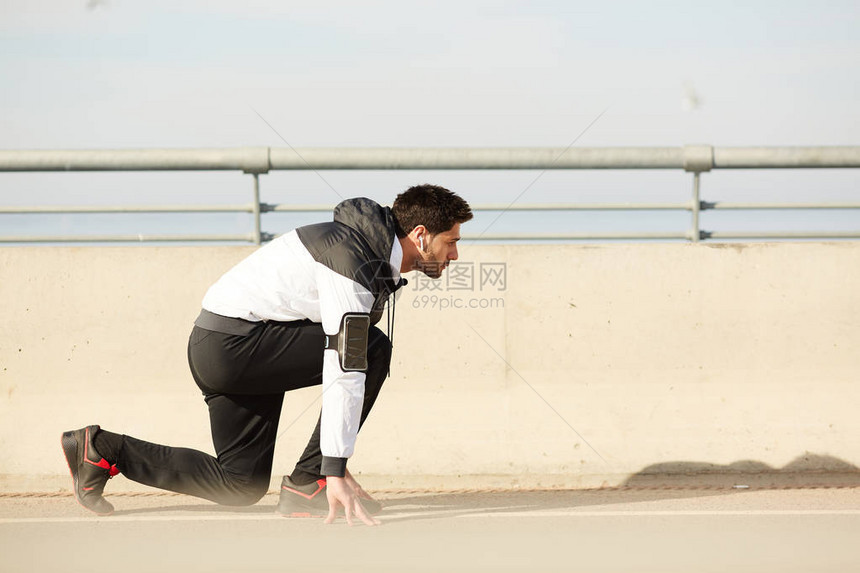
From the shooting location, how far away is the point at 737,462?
6.17 meters

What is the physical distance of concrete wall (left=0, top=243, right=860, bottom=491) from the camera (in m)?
6.17

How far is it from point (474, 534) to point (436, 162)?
7.50 ft

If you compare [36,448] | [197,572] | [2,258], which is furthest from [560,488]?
[2,258]

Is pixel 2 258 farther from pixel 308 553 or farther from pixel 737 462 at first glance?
pixel 737 462

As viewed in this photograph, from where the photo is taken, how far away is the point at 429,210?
16.4 ft

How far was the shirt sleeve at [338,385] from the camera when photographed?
471 cm

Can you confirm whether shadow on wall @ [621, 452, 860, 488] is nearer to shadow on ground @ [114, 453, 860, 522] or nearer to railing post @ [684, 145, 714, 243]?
shadow on ground @ [114, 453, 860, 522]

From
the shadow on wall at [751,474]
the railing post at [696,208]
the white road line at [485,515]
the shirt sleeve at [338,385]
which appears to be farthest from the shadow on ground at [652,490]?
the railing post at [696,208]

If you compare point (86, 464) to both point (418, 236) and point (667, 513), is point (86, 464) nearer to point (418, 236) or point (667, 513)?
point (418, 236)

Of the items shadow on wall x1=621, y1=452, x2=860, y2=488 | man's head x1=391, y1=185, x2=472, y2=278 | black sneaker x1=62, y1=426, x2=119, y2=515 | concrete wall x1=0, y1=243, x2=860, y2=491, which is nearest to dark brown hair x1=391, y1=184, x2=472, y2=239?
man's head x1=391, y1=185, x2=472, y2=278

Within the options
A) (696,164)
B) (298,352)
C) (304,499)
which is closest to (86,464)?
(304,499)

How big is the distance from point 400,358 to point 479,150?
1.28m

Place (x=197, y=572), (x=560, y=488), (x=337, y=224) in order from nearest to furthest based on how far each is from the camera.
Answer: (x=197, y=572)
(x=337, y=224)
(x=560, y=488)

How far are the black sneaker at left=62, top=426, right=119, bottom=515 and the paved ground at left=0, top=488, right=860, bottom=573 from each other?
17 centimetres
